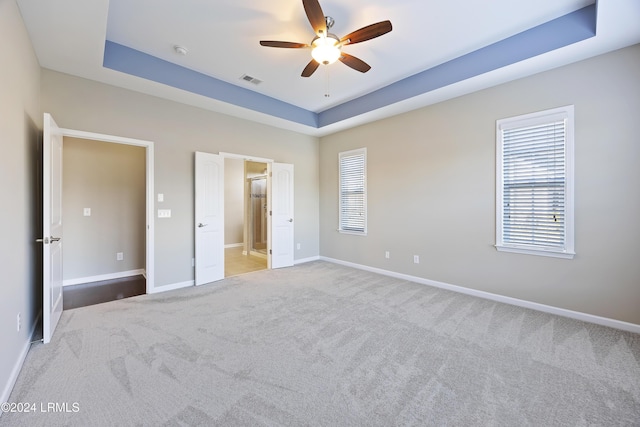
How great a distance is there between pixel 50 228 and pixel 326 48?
Result: 313 centimetres

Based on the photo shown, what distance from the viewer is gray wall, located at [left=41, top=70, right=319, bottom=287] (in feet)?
10.6

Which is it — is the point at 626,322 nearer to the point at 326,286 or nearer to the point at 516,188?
the point at 516,188

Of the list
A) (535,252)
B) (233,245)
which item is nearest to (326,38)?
(535,252)

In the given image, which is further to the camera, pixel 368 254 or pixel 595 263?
pixel 368 254

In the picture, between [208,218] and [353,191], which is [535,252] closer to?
[353,191]

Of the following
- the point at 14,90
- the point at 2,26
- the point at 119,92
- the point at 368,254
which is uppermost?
the point at 119,92

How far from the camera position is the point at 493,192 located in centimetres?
355

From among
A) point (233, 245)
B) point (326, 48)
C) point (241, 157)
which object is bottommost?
point (233, 245)

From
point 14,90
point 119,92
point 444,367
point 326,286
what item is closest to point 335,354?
point 444,367

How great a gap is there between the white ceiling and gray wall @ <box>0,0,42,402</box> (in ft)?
1.25

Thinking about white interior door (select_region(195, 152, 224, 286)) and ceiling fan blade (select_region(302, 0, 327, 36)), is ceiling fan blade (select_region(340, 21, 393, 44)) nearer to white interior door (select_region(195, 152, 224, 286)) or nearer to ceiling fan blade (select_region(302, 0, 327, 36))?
ceiling fan blade (select_region(302, 0, 327, 36))

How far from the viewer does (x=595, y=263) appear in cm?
288

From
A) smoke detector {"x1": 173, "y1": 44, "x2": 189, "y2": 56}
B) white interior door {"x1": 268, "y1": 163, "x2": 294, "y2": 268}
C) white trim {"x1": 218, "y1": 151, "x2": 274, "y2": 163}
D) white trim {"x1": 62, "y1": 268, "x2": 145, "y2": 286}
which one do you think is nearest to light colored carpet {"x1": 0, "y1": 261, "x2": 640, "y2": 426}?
white trim {"x1": 62, "y1": 268, "x2": 145, "y2": 286}

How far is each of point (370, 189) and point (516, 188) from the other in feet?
7.47
